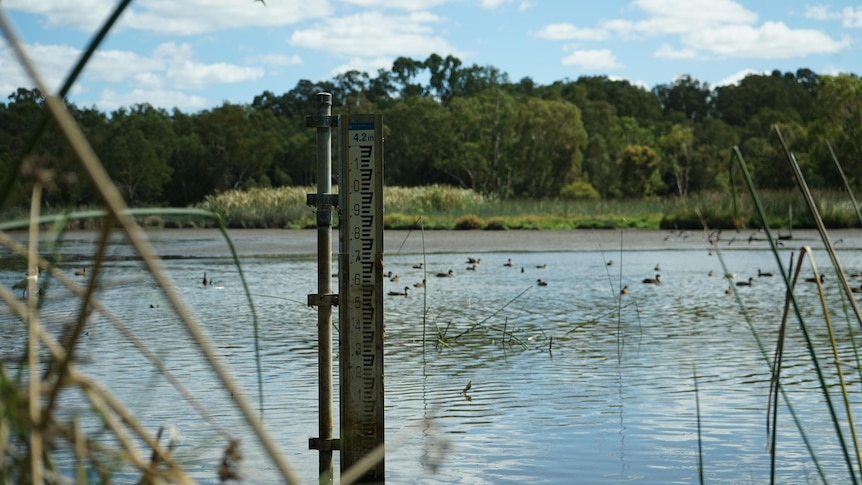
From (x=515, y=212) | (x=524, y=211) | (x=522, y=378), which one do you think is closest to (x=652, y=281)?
(x=522, y=378)

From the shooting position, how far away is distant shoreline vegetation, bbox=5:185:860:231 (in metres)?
37.8

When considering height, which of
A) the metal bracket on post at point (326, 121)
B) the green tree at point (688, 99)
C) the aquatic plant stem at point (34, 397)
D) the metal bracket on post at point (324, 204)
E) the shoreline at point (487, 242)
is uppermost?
the green tree at point (688, 99)

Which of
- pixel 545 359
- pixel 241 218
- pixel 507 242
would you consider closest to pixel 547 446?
pixel 545 359

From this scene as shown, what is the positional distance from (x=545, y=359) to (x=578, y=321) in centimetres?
294

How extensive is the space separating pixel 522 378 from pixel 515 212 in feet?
130

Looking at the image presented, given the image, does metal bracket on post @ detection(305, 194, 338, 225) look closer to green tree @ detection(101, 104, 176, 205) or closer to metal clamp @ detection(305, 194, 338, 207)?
metal clamp @ detection(305, 194, 338, 207)

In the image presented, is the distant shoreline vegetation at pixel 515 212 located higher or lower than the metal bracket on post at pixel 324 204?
lower

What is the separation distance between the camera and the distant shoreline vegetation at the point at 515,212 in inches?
1487

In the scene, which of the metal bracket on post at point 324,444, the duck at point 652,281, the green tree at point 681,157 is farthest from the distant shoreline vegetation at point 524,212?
the metal bracket on post at point 324,444

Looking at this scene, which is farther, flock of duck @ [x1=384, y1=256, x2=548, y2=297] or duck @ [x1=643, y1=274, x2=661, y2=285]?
duck @ [x1=643, y1=274, x2=661, y2=285]

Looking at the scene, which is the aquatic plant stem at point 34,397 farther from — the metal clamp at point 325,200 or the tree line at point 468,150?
the tree line at point 468,150

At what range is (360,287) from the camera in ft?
17.2

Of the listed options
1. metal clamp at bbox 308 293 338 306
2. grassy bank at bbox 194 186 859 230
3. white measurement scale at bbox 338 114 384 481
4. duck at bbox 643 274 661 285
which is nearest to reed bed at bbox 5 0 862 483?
white measurement scale at bbox 338 114 384 481

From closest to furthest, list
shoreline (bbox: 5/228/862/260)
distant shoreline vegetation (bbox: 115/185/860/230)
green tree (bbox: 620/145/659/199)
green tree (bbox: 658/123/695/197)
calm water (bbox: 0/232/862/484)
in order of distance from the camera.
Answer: calm water (bbox: 0/232/862/484) → shoreline (bbox: 5/228/862/260) → distant shoreline vegetation (bbox: 115/185/860/230) → green tree (bbox: 620/145/659/199) → green tree (bbox: 658/123/695/197)
